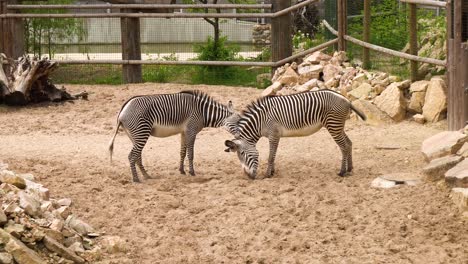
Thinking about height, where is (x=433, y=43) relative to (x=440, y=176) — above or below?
above

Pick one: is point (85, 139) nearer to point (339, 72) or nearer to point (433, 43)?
point (339, 72)

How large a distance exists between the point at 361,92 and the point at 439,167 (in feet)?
13.9

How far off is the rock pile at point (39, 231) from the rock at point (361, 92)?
5917mm

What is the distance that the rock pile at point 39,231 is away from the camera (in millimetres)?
6941

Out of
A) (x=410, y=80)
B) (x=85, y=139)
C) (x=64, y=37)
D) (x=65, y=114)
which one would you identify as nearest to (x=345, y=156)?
(x=410, y=80)

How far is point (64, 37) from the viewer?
19812mm

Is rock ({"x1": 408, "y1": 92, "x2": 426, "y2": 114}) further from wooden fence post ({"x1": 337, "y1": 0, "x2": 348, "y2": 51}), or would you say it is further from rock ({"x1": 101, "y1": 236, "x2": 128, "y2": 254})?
rock ({"x1": 101, "y1": 236, "x2": 128, "y2": 254})

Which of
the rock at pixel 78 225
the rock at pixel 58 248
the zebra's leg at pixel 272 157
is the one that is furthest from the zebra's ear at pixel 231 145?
the rock at pixel 58 248

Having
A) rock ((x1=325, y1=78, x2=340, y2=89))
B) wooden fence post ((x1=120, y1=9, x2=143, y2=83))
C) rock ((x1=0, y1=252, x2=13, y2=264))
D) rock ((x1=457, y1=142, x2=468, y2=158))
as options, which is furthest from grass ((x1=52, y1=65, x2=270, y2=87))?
rock ((x1=0, y1=252, x2=13, y2=264))

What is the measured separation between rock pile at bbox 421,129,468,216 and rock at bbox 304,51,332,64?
520 cm

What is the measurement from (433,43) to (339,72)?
5.13 ft

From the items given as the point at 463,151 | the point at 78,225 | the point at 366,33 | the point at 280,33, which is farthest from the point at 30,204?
the point at 280,33

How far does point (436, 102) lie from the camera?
39.3ft

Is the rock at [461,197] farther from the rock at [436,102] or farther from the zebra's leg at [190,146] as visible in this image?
the rock at [436,102]
